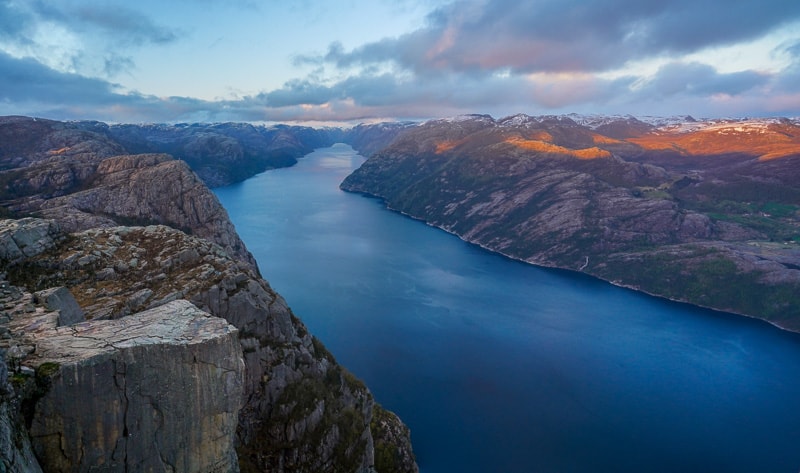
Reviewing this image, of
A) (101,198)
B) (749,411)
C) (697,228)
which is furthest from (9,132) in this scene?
(697,228)

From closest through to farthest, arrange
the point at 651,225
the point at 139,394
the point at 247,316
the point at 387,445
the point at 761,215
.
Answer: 1. the point at 139,394
2. the point at 247,316
3. the point at 387,445
4. the point at 651,225
5. the point at 761,215

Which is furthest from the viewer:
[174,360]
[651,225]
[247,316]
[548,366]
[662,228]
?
[651,225]

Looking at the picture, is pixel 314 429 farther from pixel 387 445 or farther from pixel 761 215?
pixel 761 215

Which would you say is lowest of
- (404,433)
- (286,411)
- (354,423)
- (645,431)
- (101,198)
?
(645,431)

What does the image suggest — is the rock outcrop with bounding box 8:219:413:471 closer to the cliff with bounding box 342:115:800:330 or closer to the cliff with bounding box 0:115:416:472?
the cliff with bounding box 0:115:416:472

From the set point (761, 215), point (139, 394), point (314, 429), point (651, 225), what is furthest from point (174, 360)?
point (761, 215)

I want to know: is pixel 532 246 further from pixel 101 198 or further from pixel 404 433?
pixel 101 198
